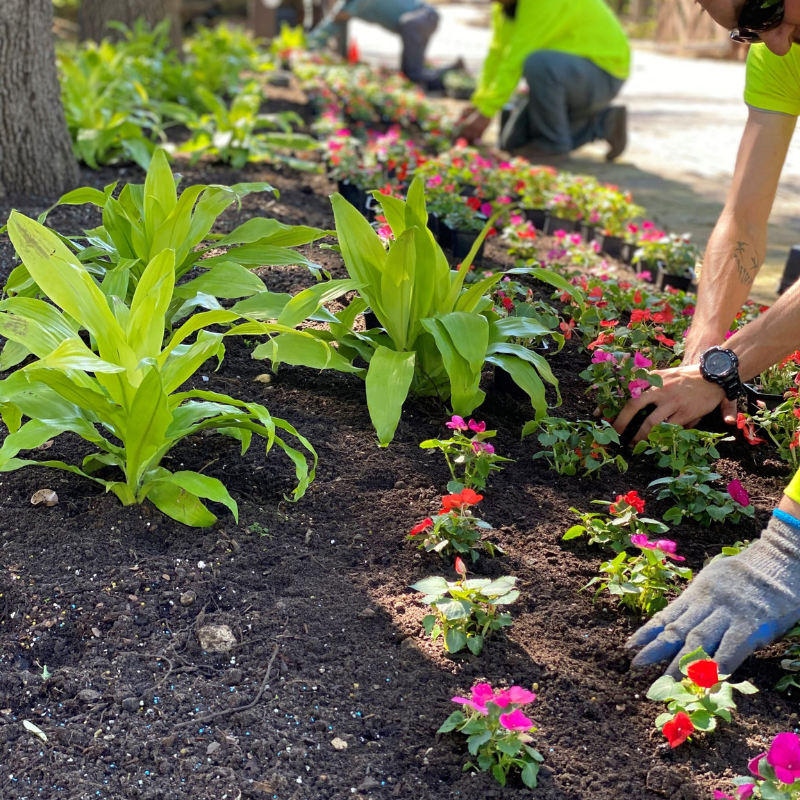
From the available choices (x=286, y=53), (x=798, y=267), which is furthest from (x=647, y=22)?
(x=798, y=267)

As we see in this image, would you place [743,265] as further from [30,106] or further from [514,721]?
[30,106]

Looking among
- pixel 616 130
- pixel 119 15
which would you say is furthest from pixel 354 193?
pixel 119 15

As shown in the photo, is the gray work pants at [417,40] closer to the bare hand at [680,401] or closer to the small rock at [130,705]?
the bare hand at [680,401]

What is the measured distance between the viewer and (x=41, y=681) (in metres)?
1.55

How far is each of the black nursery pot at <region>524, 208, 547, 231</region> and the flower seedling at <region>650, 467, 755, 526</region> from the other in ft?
8.00

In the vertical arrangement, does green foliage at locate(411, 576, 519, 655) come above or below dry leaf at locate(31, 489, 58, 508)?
above

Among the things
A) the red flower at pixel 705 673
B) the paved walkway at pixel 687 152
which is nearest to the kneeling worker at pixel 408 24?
the paved walkway at pixel 687 152

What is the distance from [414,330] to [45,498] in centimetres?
100

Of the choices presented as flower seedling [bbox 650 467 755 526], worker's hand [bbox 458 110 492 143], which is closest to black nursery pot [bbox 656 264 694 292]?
flower seedling [bbox 650 467 755 526]

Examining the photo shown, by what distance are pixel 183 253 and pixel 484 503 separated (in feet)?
3.74

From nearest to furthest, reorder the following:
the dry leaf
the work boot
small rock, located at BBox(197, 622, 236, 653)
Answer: small rock, located at BBox(197, 622, 236, 653)
the dry leaf
the work boot

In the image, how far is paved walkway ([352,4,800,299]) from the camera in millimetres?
5141

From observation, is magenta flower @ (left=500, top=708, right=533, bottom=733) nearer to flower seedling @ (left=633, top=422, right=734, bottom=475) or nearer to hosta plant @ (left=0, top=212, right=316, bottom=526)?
hosta plant @ (left=0, top=212, right=316, bottom=526)

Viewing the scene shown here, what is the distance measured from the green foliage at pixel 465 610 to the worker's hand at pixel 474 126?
542 centimetres
